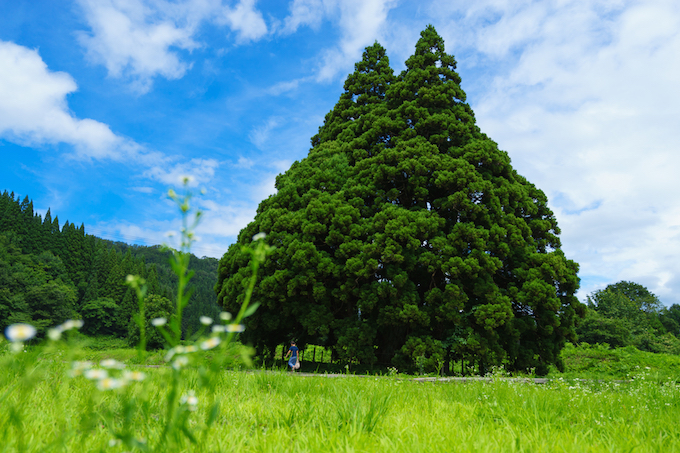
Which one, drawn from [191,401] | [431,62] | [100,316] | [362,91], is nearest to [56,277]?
[100,316]

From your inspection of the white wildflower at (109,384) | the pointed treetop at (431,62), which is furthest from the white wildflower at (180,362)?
the pointed treetop at (431,62)

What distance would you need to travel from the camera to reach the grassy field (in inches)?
72.6

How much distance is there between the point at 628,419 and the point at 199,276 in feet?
368

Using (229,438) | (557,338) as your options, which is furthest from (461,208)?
(229,438)

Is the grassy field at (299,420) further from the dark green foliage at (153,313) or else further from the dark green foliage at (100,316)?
the dark green foliage at (100,316)

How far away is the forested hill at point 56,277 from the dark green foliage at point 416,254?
4277 cm

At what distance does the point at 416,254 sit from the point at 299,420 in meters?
9.35

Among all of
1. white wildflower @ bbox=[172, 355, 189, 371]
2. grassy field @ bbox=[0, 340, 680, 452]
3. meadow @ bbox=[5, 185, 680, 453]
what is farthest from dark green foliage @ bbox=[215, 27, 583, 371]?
white wildflower @ bbox=[172, 355, 189, 371]

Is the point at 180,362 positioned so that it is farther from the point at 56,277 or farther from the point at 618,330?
the point at 56,277

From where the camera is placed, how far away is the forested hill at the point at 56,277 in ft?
161

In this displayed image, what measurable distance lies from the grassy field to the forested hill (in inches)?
1994

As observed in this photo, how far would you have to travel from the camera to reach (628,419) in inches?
137

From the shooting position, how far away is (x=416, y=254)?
38.7 ft

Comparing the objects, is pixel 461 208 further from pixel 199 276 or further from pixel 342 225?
pixel 199 276
